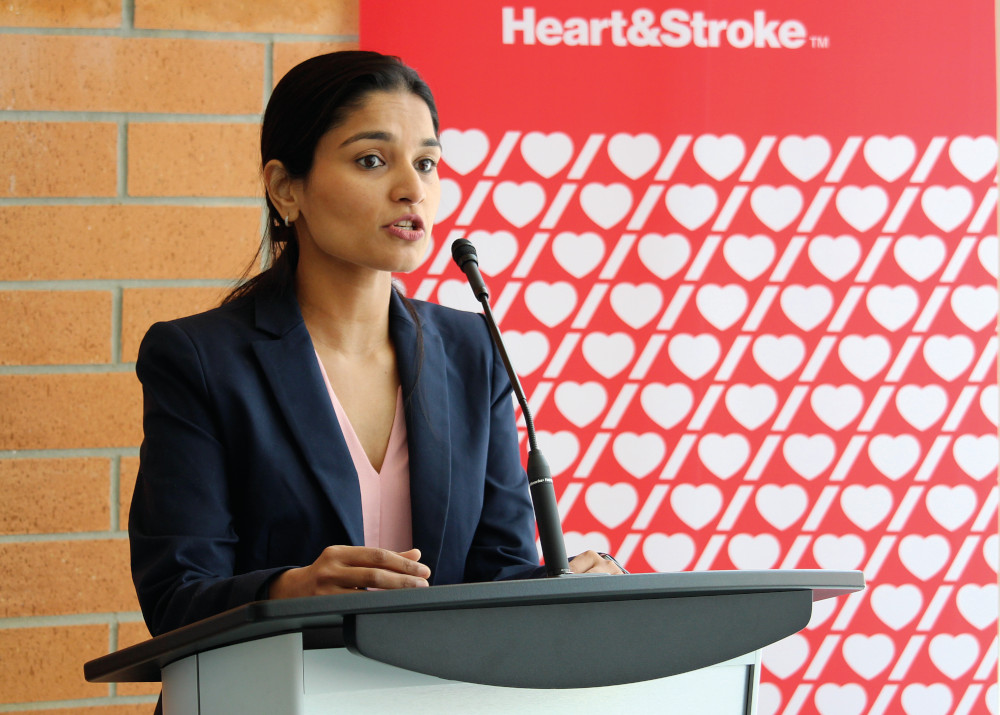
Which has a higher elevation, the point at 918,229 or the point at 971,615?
the point at 918,229

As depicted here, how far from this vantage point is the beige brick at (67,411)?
1.73 metres

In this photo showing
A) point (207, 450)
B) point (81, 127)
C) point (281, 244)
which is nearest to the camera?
point (207, 450)

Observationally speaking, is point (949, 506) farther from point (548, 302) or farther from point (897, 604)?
point (548, 302)

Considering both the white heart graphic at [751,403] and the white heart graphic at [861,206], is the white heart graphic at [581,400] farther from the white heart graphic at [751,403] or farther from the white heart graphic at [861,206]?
the white heart graphic at [861,206]

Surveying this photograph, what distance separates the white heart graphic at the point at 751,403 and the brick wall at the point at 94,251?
90 cm

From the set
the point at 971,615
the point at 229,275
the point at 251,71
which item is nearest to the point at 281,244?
the point at 229,275

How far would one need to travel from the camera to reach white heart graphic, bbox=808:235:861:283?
1814 millimetres

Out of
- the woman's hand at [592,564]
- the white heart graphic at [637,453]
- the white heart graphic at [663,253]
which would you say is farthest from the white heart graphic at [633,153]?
the woman's hand at [592,564]

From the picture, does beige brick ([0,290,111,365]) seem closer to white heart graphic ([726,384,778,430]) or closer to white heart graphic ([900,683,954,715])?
white heart graphic ([726,384,778,430])

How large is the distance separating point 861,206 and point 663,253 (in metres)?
0.37

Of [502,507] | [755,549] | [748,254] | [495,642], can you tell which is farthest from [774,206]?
[495,642]

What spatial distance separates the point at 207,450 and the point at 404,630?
21.2 inches

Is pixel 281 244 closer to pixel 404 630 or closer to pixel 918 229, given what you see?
pixel 404 630

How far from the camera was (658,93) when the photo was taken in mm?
1807
